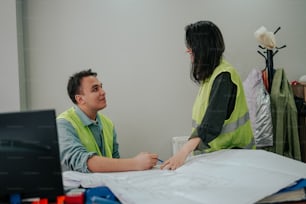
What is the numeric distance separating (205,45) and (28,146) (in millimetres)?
819

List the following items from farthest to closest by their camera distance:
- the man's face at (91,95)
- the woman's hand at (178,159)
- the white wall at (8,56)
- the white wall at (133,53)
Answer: the white wall at (133,53) → the white wall at (8,56) → the man's face at (91,95) → the woman's hand at (178,159)

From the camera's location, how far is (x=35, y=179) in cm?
64

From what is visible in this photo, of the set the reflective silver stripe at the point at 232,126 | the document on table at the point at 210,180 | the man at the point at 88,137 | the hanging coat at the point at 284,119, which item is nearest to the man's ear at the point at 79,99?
the man at the point at 88,137

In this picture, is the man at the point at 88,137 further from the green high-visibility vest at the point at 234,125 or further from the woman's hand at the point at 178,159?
the green high-visibility vest at the point at 234,125

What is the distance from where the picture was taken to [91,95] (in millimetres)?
1383

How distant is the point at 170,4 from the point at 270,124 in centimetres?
104

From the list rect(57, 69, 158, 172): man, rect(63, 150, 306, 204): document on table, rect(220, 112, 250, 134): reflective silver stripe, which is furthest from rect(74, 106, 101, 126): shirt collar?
rect(220, 112, 250, 134): reflective silver stripe

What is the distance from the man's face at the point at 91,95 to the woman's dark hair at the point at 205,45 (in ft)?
1.56

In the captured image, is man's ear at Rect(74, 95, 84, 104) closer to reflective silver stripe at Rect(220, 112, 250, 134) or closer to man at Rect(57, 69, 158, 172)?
man at Rect(57, 69, 158, 172)

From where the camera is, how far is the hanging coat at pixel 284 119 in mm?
1940

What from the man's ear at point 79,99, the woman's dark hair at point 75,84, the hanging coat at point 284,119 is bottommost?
the hanging coat at point 284,119

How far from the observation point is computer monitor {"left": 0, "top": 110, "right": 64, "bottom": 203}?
0.63 metres

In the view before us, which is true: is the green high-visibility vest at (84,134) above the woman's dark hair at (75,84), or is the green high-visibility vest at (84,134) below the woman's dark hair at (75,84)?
below

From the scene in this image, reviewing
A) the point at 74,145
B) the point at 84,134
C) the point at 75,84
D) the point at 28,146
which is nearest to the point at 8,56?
the point at 75,84
